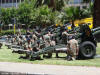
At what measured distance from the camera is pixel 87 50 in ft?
44.5

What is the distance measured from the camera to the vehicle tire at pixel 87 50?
13.5 m

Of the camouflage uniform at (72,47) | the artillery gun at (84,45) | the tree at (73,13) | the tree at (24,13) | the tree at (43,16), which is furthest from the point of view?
the tree at (24,13)

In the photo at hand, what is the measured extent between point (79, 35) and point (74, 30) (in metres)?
1.02

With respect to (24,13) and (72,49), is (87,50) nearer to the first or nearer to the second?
(72,49)

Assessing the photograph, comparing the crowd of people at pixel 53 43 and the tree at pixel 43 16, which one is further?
the tree at pixel 43 16

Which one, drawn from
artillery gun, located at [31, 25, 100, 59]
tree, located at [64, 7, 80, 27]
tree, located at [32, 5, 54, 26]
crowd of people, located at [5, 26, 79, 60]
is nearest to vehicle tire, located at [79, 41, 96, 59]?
artillery gun, located at [31, 25, 100, 59]

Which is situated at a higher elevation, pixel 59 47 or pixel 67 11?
pixel 67 11

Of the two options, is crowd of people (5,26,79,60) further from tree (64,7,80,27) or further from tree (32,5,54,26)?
tree (32,5,54,26)

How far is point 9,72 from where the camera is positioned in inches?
384

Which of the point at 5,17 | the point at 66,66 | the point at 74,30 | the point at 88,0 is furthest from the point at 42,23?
the point at 66,66

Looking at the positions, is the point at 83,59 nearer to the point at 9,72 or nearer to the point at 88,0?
the point at 9,72

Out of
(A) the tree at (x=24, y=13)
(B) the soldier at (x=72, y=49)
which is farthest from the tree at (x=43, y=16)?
(B) the soldier at (x=72, y=49)

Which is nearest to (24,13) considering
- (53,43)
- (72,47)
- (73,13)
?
(73,13)

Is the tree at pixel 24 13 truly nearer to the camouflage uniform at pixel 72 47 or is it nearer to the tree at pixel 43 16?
the tree at pixel 43 16
